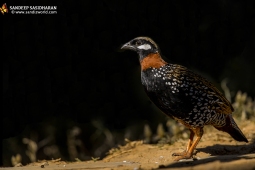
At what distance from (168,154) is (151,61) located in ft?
3.96

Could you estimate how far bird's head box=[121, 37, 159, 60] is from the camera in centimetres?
642

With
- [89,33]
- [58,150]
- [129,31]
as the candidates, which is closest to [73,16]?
[89,33]

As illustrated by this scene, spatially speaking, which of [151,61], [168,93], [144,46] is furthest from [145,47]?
[168,93]

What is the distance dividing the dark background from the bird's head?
1.98 m

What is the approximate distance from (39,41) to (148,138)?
6.93 feet

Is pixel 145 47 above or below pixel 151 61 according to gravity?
above

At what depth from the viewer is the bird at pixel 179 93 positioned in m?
6.16

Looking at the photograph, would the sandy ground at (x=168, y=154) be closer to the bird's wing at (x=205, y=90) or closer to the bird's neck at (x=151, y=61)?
the bird's wing at (x=205, y=90)

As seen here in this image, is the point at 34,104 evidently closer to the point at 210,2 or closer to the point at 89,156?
the point at 89,156

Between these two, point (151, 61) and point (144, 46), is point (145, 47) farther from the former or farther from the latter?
point (151, 61)

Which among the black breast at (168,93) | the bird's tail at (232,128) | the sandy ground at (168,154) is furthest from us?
the bird's tail at (232,128)

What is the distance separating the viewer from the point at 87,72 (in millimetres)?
8523

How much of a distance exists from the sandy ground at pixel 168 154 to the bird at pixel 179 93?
380mm

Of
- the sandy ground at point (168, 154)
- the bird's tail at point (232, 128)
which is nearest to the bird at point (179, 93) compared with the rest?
the bird's tail at point (232, 128)
